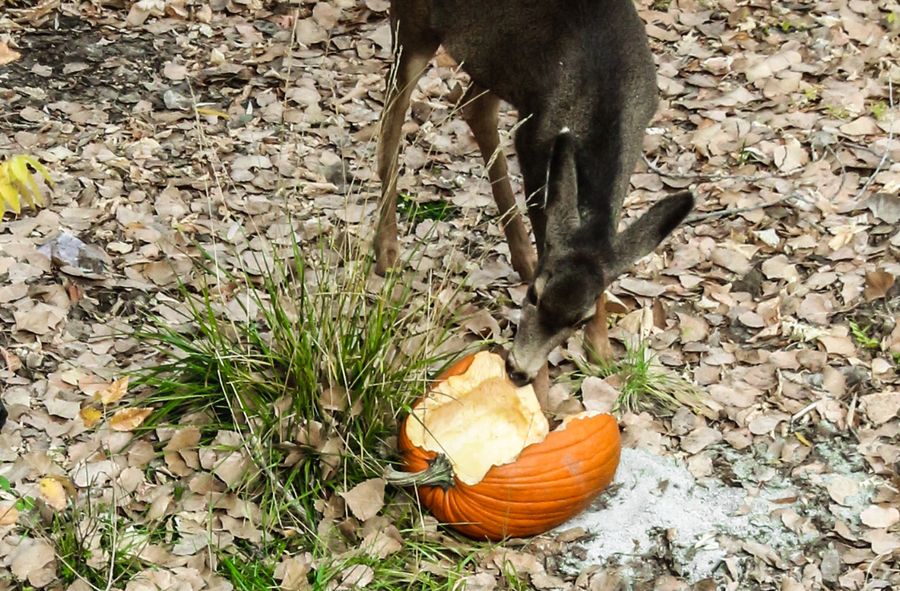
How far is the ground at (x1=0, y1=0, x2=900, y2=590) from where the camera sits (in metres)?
4.96

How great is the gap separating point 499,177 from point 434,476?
7.84 ft

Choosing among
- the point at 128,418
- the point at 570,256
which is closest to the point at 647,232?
the point at 570,256

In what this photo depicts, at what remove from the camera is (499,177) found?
679cm

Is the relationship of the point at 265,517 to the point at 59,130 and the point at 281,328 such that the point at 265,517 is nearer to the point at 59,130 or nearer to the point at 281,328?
the point at 281,328

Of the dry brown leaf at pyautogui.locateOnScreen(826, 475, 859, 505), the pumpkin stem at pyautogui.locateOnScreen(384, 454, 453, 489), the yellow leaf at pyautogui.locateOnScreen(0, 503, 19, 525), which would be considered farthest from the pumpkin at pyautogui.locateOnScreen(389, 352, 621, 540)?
the yellow leaf at pyautogui.locateOnScreen(0, 503, 19, 525)

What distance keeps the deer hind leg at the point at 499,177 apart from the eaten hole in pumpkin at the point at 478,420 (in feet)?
4.25

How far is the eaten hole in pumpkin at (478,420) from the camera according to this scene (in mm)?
4977

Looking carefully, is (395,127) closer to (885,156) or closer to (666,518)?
(666,518)

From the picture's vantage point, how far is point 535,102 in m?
5.96

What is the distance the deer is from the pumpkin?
0.24 meters

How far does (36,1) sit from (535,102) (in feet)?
14.8

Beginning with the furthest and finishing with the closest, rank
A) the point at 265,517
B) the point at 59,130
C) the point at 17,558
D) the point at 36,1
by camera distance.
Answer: the point at 36,1
the point at 59,130
the point at 265,517
the point at 17,558

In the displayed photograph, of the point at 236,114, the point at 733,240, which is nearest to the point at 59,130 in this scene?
the point at 236,114

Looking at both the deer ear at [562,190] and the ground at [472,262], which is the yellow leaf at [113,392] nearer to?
the ground at [472,262]
